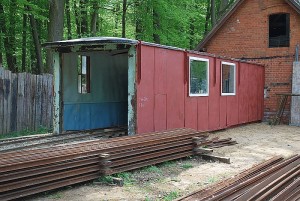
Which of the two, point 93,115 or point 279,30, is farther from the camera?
point 279,30

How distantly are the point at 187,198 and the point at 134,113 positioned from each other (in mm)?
4601

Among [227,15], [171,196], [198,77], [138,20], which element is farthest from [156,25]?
[171,196]

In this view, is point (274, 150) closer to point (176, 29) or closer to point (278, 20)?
point (278, 20)

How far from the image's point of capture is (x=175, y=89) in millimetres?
12000

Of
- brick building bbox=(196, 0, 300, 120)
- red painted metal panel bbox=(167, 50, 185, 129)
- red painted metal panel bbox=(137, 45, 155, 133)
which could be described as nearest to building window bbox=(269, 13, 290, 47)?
brick building bbox=(196, 0, 300, 120)

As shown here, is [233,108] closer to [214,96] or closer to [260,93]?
[214,96]

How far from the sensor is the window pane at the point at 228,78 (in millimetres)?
15703

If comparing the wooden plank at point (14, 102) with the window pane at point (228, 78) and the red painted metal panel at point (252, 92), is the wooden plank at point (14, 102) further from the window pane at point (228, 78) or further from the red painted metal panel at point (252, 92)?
the red painted metal panel at point (252, 92)

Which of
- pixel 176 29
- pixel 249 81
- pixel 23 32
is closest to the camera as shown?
pixel 249 81

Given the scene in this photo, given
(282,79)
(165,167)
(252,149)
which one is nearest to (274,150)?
(252,149)

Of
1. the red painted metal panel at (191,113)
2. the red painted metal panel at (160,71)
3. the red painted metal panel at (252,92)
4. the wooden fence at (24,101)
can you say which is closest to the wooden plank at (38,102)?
the wooden fence at (24,101)

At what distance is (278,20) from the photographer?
64.3 ft

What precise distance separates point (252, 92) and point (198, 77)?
18.5 feet

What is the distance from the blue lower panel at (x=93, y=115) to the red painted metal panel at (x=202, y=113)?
2.56 m
